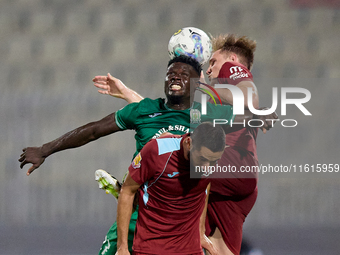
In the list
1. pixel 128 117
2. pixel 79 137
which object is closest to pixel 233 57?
pixel 128 117

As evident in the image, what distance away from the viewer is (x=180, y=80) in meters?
2.46

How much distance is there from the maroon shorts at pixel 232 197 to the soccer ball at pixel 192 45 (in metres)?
0.60

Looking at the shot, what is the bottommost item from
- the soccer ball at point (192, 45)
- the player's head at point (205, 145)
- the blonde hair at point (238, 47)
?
the player's head at point (205, 145)

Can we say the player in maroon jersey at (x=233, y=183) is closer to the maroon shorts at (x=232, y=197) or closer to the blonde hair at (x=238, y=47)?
the maroon shorts at (x=232, y=197)

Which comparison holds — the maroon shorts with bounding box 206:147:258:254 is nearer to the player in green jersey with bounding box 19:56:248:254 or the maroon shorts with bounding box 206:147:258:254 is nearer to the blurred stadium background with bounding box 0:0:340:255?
the player in green jersey with bounding box 19:56:248:254

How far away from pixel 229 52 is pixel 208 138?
1.54 m

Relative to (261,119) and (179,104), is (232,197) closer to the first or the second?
(261,119)

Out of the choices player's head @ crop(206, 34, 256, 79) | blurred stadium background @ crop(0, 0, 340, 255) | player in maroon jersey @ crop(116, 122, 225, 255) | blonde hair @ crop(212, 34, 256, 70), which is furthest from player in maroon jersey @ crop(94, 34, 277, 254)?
blurred stadium background @ crop(0, 0, 340, 255)

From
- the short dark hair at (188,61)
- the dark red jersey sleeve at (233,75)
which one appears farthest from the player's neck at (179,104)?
the dark red jersey sleeve at (233,75)

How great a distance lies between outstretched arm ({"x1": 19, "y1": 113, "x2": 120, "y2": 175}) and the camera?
102 inches

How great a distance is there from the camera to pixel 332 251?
4594 mm

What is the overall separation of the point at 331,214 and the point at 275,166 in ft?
3.66

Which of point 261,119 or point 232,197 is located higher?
point 261,119

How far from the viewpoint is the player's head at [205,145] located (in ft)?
6.36
